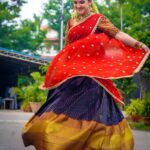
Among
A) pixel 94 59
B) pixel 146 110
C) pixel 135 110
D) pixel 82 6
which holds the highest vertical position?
pixel 82 6

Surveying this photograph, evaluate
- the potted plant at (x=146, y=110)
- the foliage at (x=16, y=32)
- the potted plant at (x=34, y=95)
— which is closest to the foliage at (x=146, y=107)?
the potted plant at (x=146, y=110)

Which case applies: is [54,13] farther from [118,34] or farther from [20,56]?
[118,34]

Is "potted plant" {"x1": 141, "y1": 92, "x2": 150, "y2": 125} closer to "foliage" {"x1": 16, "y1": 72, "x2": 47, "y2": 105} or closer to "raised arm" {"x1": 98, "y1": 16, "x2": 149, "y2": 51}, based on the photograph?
"foliage" {"x1": 16, "y1": 72, "x2": 47, "y2": 105}

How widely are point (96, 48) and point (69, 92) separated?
394mm

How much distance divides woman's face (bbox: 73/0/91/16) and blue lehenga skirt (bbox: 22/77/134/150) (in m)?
0.54

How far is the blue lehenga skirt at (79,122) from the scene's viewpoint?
127 inches

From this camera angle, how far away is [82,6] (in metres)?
3.57

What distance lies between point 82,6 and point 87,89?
2.18 feet

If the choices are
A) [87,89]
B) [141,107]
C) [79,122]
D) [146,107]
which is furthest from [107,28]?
[141,107]

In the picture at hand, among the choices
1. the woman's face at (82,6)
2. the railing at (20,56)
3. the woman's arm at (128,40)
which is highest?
the woman's face at (82,6)

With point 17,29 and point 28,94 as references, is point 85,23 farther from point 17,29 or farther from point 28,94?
point 17,29

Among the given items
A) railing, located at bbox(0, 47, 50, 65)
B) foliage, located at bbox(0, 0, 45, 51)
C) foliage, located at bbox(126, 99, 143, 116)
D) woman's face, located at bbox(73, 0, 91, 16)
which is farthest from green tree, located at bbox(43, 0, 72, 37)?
woman's face, located at bbox(73, 0, 91, 16)

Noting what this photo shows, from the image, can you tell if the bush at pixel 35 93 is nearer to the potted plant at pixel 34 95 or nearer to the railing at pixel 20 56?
the potted plant at pixel 34 95

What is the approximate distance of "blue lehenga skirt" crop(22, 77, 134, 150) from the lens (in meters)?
3.22
